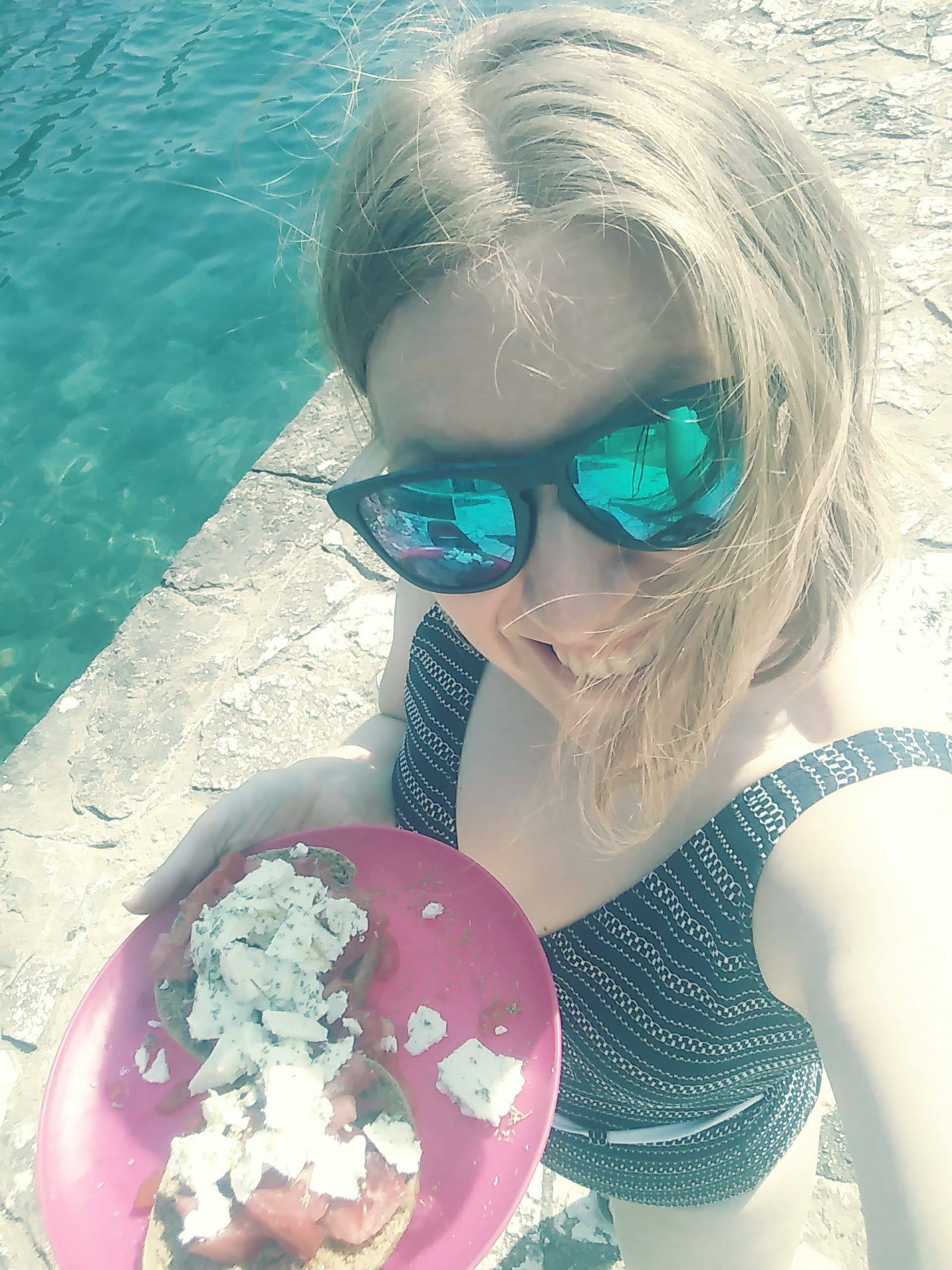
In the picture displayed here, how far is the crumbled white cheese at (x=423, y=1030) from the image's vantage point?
1379 mm

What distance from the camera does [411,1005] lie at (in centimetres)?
144

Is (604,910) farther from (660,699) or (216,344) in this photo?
(216,344)

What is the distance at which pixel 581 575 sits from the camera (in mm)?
1068

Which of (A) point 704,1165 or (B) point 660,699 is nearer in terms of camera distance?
(B) point 660,699

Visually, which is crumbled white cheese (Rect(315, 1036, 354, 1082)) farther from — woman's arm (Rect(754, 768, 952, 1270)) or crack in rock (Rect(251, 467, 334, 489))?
crack in rock (Rect(251, 467, 334, 489))

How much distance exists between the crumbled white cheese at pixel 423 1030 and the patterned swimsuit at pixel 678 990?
8.3 inches

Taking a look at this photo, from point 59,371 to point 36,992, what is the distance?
540cm

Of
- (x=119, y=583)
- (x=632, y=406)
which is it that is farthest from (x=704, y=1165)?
(x=119, y=583)

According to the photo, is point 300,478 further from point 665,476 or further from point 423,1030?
point 665,476

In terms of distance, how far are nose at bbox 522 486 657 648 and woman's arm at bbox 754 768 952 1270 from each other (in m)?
0.36

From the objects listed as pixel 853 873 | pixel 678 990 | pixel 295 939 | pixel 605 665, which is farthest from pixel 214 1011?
pixel 853 873

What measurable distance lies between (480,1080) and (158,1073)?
57 cm

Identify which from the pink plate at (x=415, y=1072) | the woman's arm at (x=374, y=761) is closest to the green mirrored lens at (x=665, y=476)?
the pink plate at (x=415, y=1072)

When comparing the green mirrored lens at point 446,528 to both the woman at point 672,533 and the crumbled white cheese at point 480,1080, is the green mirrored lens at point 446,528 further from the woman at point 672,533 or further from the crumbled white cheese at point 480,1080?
the crumbled white cheese at point 480,1080
